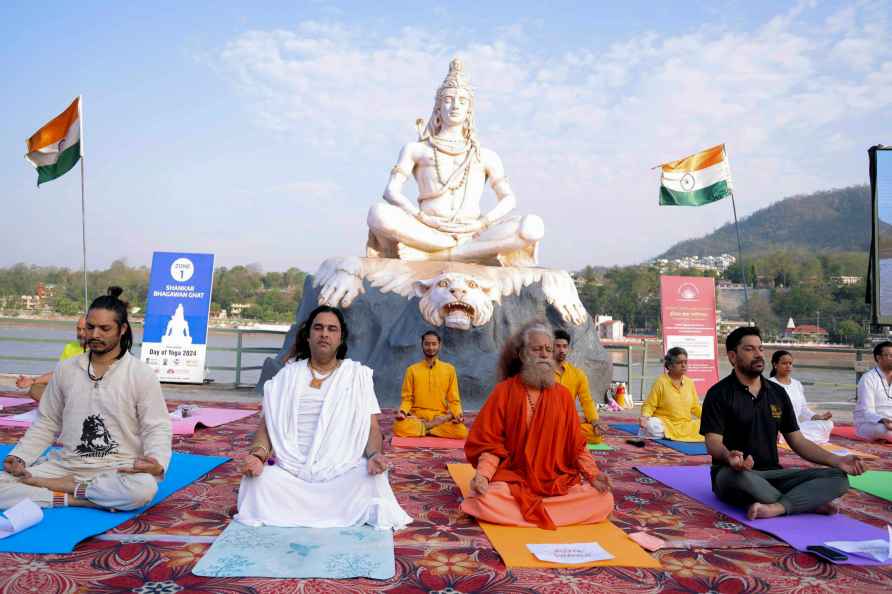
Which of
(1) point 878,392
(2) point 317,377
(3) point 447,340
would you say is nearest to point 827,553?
(2) point 317,377

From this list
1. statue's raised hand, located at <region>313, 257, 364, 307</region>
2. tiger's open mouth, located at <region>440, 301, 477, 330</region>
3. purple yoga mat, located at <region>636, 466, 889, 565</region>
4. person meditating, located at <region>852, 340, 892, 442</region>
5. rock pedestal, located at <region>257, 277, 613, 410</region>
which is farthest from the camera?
statue's raised hand, located at <region>313, 257, 364, 307</region>

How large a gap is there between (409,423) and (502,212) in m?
3.77

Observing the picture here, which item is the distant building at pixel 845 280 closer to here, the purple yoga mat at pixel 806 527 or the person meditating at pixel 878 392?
the person meditating at pixel 878 392

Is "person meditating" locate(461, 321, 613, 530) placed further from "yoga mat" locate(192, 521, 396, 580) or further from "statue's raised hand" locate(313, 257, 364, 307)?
"statue's raised hand" locate(313, 257, 364, 307)

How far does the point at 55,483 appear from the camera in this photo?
263 centimetres

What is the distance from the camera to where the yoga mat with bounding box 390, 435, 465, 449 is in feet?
14.8

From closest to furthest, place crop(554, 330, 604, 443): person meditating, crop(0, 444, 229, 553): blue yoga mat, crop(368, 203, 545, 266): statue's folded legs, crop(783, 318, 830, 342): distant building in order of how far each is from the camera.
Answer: crop(0, 444, 229, 553): blue yoga mat
crop(554, 330, 604, 443): person meditating
crop(368, 203, 545, 266): statue's folded legs
crop(783, 318, 830, 342): distant building

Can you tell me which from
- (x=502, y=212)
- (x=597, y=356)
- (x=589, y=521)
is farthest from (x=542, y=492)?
(x=502, y=212)

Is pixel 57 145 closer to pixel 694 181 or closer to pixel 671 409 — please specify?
pixel 671 409

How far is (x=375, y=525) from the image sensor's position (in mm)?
2596

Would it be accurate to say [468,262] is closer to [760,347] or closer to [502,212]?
[502,212]

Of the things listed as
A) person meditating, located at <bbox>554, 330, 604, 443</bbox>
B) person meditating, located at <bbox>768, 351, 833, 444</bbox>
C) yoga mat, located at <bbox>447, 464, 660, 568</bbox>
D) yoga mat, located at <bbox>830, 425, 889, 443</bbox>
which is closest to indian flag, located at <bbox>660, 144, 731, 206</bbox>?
yoga mat, located at <bbox>830, 425, 889, 443</bbox>

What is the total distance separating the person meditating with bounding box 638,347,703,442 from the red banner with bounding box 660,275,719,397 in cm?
304

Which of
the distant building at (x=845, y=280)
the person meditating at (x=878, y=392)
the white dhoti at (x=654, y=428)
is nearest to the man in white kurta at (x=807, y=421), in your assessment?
the person meditating at (x=878, y=392)
